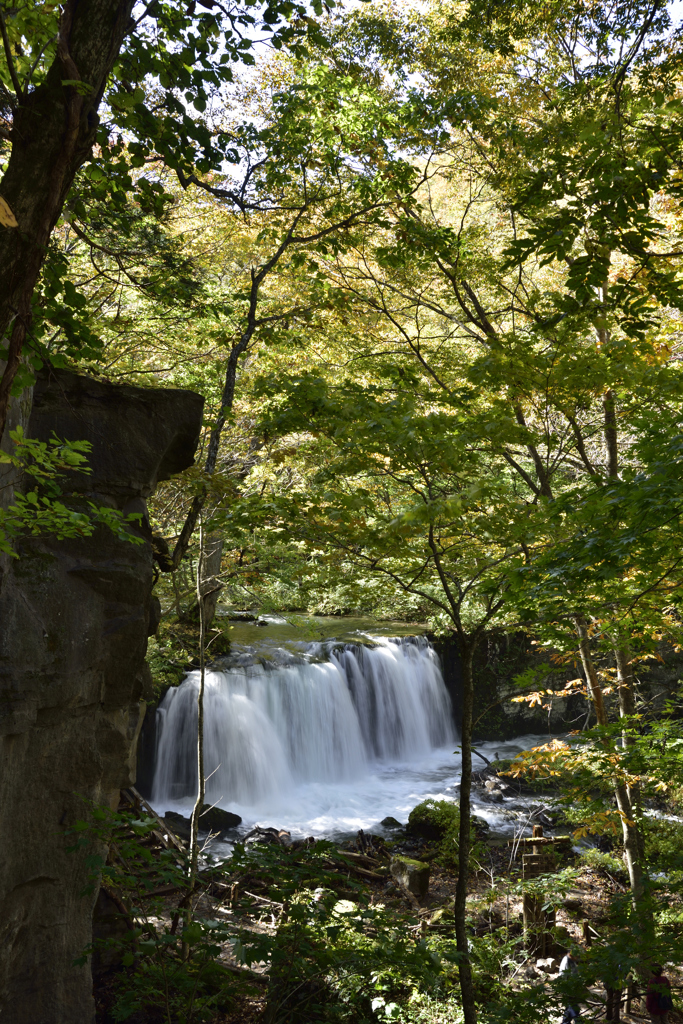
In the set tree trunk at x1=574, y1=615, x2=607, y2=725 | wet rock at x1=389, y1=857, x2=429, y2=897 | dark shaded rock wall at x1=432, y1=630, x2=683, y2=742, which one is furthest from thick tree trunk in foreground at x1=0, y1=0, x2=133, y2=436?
dark shaded rock wall at x1=432, y1=630, x2=683, y2=742

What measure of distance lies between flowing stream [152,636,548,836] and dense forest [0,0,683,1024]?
7.08 ft

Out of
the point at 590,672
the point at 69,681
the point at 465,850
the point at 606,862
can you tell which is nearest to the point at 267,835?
the point at 606,862

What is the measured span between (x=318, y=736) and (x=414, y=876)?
5146 mm

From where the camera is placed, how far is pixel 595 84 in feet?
15.6

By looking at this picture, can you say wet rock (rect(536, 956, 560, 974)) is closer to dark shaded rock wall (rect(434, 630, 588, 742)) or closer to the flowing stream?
the flowing stream

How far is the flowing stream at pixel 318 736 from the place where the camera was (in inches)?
446

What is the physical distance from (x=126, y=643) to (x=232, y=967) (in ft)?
10.2

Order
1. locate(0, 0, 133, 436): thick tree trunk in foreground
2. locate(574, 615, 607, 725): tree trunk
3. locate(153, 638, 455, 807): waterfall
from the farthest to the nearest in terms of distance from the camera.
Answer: locate(153, 638, 455, 807): waterfall
locate(574, 615, 607, 725): tree trunk
locate(0, 0, 133, 436): thick tree trunk in foreground

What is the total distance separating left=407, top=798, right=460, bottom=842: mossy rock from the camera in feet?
32.7

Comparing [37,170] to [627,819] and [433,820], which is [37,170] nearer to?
[627,819]

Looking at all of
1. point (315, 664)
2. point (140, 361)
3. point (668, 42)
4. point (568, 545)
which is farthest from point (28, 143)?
point (315, 664)

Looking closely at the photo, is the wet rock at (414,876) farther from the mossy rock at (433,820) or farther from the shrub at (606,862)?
the shrub at (606,862)

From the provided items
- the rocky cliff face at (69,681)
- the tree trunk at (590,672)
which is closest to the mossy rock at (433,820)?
the tree trunk at (590,672)

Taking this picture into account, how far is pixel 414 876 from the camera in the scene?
820 cm
